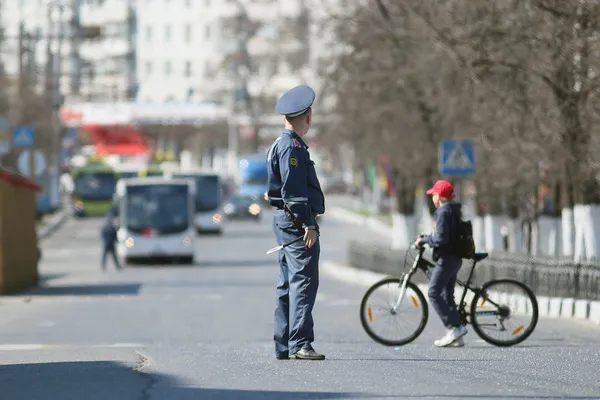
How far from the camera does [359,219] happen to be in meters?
73.7

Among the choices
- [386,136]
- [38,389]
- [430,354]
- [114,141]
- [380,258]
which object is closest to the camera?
[38,389]

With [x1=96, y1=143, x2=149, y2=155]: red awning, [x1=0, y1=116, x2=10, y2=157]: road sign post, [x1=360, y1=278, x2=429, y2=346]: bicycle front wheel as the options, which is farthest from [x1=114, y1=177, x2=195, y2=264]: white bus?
[x1=96, y1=143, x2=149, y2=155]: red awning

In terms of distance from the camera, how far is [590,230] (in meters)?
24.6

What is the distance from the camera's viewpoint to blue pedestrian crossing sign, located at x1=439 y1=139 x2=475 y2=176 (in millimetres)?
28922

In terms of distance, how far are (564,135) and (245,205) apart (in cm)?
5216

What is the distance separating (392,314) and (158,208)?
96.4ft

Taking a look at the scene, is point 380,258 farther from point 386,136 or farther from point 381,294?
point 381,294

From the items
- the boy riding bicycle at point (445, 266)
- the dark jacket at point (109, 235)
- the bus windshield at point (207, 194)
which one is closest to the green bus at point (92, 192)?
the bus windshield at point (207, 194)

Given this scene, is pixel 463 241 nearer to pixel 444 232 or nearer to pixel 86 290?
pixel 444 232

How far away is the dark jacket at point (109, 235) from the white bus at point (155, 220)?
2149 mm

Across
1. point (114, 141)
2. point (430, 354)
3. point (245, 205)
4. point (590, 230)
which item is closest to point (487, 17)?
point (590, 230)

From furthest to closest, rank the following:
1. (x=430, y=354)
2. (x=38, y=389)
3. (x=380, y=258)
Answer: (x=380, y=258) < (x=430, y=354) < (x=38, y=389)

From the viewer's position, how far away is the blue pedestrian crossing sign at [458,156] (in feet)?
94.9

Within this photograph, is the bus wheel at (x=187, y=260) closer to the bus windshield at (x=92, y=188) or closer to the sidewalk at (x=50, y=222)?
the sidewalk at (x=50, y=222)
